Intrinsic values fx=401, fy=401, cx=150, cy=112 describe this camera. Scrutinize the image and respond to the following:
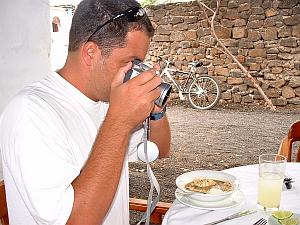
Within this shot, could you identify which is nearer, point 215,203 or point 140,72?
point 140,72

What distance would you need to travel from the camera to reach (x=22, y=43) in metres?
3.02

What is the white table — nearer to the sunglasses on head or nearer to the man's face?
the man's face

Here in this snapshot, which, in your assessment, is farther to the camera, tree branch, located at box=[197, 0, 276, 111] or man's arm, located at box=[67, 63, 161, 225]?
tree branch, located at box=[197, 0, 276, 111]

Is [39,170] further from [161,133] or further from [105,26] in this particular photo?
→ [161,133]

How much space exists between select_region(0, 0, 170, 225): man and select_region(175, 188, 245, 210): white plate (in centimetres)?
28

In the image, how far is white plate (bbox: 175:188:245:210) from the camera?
134cm

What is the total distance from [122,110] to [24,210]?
0.42m

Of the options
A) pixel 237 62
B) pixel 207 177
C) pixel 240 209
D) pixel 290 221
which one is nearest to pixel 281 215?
pixel 290 221

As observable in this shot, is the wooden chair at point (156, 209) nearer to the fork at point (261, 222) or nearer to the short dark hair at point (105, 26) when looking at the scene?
the fork at point (261, 222)

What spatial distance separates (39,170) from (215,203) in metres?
0.62

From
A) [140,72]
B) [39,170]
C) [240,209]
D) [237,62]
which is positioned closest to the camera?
[39,170]

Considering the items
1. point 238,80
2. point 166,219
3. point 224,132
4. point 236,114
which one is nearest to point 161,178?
point 224,132

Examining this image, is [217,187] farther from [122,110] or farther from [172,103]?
[172,103]

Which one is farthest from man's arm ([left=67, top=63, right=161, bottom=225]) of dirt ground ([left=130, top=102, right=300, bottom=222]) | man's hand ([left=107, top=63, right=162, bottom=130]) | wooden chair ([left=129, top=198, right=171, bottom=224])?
dirt ground ([left=130, top=102, right=300, bottom=222])
